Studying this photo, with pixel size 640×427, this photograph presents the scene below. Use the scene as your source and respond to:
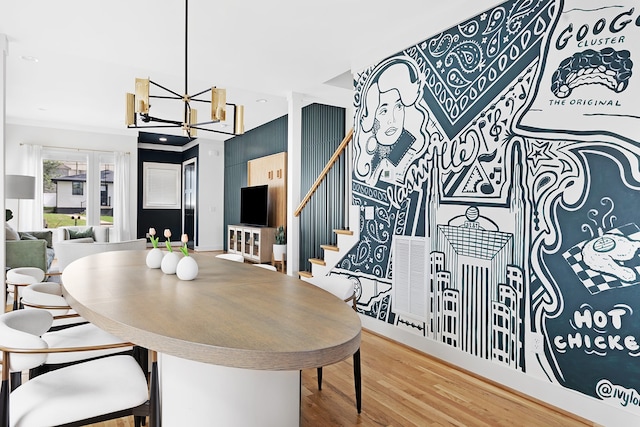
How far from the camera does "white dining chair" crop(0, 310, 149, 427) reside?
4.27 feet

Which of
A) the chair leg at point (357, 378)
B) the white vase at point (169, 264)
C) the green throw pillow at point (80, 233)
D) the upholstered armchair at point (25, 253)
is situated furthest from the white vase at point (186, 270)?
the green throw pillow at point (80, 233)

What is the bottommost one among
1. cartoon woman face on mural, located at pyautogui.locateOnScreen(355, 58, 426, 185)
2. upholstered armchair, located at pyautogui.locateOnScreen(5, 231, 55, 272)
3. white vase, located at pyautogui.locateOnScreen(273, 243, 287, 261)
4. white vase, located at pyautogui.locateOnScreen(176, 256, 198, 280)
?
white vase, located at pyautogui.locateOnScreen(273, 243, 287, 261)

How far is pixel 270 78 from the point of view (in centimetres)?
470

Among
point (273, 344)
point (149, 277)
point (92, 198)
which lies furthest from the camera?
point (92, 198)

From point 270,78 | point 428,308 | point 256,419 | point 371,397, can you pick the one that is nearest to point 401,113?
point 428,308

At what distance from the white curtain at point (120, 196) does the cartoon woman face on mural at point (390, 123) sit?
6.30 meters

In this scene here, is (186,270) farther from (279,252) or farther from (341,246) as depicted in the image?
(279,252)

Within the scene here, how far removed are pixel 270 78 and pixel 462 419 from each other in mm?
3952

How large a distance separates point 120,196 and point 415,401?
780 cm

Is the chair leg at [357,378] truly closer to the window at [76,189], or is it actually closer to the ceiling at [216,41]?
the ceiling at [216,41]

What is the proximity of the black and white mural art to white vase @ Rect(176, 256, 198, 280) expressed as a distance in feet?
6.03

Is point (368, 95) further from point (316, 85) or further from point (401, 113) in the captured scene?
point (316, 85)

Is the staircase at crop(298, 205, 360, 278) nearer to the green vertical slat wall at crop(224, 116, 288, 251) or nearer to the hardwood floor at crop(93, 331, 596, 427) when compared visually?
the hardwood floor at crop(93, 331, 596, 427)

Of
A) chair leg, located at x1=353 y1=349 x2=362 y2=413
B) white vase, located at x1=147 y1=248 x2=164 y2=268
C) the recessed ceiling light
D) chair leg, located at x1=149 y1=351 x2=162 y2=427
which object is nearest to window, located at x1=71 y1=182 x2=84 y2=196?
the recessed ceiling light
